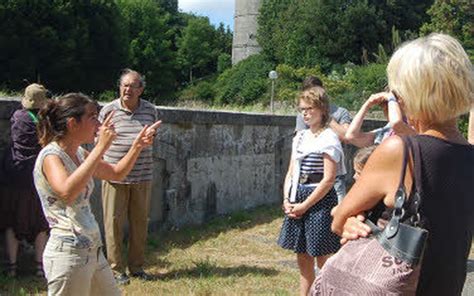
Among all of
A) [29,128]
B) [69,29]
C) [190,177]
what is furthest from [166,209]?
[69,29]

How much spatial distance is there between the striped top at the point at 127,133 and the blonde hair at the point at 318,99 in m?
1.85

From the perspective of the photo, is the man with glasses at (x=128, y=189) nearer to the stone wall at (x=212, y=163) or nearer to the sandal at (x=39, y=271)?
the sandal at (x=39, y=271)

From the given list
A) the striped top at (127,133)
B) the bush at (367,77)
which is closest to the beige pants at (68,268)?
the striped top at (127,133)

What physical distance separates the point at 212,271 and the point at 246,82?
40.5 metres

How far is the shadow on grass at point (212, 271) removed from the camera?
20.6ft

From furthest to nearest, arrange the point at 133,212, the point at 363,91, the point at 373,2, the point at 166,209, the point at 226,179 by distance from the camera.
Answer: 1. the point at 373,2
2. the point at 363,91
3. the point at 226,179
4. the point at 166,209
5. the point at 133,212

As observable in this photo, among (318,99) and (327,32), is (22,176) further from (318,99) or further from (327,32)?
(327,32)

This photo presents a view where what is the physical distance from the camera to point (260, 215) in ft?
32.1

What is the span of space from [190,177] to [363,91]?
24577 mm

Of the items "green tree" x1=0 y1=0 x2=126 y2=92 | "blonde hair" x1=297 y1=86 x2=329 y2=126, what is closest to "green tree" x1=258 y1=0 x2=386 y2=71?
"green tree" x1=0 y1=0 x2=126 y2=92

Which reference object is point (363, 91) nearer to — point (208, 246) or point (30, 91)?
point (208, 246)

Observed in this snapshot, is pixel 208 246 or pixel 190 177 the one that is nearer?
pixel 208 246

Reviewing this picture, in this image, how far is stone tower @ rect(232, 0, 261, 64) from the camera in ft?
176

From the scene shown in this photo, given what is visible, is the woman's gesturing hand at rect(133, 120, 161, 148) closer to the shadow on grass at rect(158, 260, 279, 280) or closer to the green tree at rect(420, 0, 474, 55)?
the shadow on grass at rect(158, 260, 279, 280)
